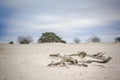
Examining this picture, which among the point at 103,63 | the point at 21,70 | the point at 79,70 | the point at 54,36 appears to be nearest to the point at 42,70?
the point at 21,70

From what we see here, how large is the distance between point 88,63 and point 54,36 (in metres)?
24.6

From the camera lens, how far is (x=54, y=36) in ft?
114

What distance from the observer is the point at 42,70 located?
28.1ft

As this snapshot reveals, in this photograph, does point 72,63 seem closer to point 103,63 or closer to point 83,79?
point 103,63

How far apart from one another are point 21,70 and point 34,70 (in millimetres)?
601

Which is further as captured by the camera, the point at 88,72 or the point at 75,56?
the point at 75,56

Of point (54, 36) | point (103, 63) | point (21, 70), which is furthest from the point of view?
point (54, 36)

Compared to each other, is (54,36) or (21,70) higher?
(54,36)

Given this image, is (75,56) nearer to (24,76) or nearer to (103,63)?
(103,63)

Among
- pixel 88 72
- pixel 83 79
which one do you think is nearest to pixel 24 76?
pixel 83 79

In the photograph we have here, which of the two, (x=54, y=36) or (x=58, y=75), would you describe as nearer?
(x=58, y=75)

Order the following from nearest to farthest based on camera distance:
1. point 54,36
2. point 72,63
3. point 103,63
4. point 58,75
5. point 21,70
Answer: point 58,75
point 21,70
point 72,63
point 103,63
point 54,36

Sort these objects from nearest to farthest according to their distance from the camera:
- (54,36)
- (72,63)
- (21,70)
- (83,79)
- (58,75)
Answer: (83,79), (58,75), (21,70), (72,63), (54,36)

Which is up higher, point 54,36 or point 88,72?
point 54,36
